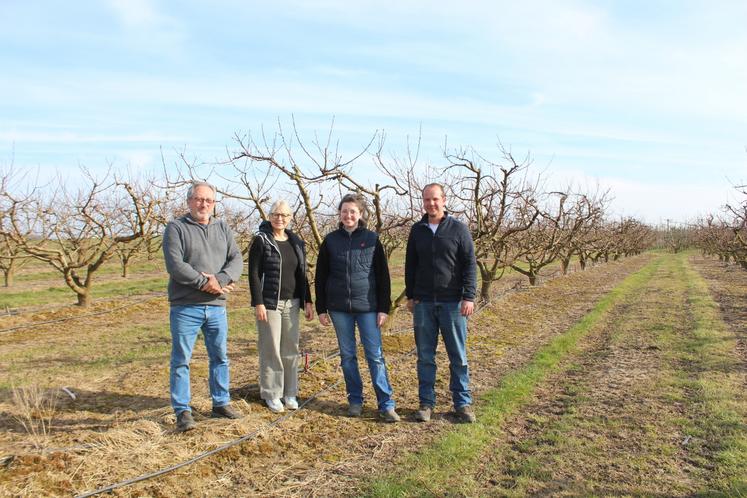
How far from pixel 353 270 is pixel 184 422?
1.65 metres

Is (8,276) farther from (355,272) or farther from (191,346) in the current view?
(355,272)

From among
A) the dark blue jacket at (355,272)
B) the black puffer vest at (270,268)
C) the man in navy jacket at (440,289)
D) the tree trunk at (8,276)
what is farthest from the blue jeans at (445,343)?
the tree trunk at (8,276)

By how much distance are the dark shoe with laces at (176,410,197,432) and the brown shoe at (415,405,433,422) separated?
1713 millimetres

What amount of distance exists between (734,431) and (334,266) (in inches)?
131

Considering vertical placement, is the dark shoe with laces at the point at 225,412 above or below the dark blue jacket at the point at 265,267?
below

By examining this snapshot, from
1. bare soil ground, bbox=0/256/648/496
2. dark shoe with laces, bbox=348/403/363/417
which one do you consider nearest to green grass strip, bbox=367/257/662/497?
bare soil ground, bbox=0/256/648/496

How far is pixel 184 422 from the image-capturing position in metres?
3.69

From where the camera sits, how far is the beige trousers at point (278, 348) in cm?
414

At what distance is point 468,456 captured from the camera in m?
3.54

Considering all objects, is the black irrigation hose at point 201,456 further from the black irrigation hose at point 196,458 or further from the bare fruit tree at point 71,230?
the bare fruit tree at point 71,230

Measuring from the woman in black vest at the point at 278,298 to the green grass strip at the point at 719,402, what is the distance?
298cm

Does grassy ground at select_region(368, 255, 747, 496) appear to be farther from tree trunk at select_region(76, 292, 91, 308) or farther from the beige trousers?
tree trunk at select_region(76, 292, 91, 308)

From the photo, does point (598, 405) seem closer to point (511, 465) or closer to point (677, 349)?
point (511, 465)

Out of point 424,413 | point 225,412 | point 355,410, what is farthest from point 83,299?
point 424,413
